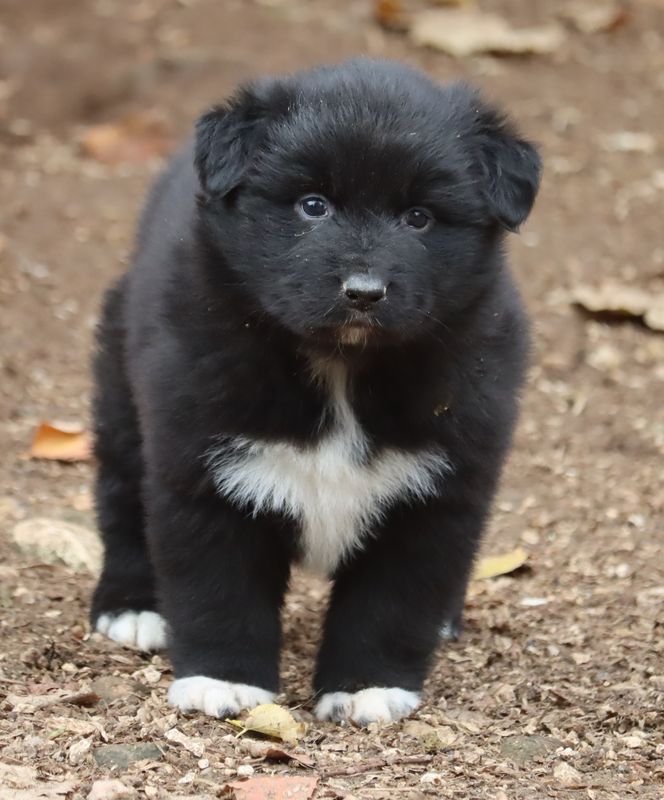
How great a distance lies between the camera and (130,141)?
9.99 metres

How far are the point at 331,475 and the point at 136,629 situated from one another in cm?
115

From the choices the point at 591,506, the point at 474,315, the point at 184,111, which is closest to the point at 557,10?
the point at 184,111

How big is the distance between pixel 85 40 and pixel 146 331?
275 inches

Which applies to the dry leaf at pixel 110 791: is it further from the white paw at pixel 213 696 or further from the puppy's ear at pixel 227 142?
the puppy's ear at pixel 227 142

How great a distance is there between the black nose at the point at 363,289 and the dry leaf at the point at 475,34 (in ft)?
24.3

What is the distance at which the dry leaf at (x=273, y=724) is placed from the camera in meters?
4.14

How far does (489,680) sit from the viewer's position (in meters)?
4.81

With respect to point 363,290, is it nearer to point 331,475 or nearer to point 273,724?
point 331,475

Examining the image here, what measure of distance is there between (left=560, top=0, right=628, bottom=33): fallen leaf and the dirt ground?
0.29 ft

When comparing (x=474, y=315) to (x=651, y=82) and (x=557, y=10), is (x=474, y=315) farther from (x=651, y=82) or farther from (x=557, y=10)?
(x=557, y=10)

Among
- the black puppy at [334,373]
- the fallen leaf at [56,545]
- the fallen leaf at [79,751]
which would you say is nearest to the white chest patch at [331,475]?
the black puppy at [334,373]

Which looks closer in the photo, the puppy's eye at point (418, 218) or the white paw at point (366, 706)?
the puppy's eye at point (418, 218)

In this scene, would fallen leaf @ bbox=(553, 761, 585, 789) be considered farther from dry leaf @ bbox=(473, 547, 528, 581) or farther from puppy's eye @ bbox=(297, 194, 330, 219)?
dry leaf @ bbox=(473, 547, 528, 581)

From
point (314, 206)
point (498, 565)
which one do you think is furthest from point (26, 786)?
point (498, 565)
